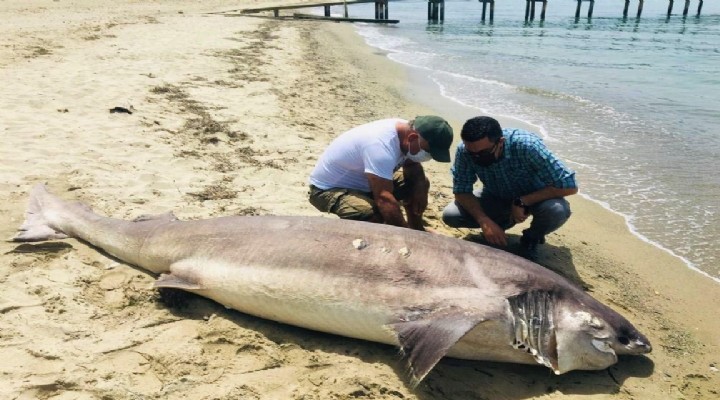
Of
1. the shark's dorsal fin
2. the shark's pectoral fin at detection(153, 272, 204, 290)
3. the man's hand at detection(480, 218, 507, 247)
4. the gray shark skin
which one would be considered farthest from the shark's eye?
the shark's dorsal fin

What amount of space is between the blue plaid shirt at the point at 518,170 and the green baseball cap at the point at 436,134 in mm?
317

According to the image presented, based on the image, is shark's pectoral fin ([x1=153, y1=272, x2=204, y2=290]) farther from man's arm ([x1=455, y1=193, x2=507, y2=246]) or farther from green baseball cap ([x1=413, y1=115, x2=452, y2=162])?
man's arm ([x1=455, y1=193, x2=507, y2=246])

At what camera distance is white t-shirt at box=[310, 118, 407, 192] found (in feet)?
16.4

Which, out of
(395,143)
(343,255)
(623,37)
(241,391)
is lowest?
(623,37)

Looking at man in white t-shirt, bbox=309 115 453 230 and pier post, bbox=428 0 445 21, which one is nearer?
man in white t-shirt, bbox=309 115 453 230

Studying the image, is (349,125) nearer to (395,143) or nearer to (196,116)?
(196,116)

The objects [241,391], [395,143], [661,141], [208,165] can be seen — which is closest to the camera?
[241,391]

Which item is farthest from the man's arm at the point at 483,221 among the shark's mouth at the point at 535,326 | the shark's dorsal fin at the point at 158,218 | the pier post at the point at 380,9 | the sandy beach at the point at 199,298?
the pier post at the point at 380,9

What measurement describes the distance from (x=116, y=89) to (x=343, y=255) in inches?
311

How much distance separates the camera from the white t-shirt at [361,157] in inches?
197

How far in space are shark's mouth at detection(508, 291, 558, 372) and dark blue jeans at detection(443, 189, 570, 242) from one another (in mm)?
1551

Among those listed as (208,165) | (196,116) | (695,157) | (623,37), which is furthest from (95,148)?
(623,37)

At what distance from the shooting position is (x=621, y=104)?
12984 millimetres

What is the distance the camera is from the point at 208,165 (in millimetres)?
7121
